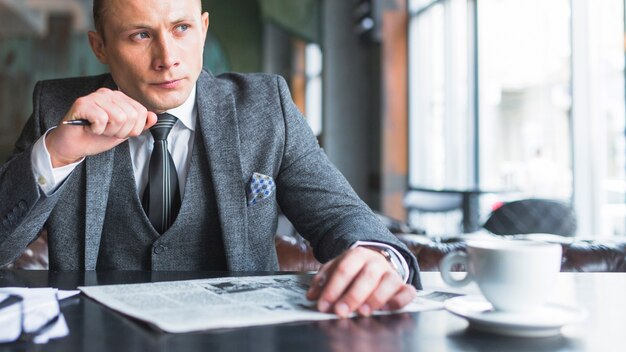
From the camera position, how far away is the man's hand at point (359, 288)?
2.85 ft

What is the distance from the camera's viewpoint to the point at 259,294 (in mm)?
973

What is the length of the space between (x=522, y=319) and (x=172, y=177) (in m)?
0.94

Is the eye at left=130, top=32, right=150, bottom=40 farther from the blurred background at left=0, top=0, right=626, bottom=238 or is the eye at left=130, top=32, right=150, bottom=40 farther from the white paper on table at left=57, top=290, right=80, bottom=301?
the blurred background at left=0, top=0, right=626, bottom=238

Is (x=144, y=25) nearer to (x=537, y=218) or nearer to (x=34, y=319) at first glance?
(x=34, y=319)

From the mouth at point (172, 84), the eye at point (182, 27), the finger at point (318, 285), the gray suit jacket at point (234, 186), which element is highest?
the eye at point (182, 27)

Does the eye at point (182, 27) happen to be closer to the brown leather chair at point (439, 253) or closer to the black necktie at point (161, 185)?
the black necktie at point (161, 185)

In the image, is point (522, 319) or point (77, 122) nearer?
point (522, 319)

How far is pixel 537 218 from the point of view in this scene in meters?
3.50

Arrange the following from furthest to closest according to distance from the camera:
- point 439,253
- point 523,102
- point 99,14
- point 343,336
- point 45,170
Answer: point 523,102, point 439,253, point 99,14, point 45,170, point 343,336

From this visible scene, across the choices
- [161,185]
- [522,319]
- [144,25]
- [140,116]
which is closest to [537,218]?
[161,185]

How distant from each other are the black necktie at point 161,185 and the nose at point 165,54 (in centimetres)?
14

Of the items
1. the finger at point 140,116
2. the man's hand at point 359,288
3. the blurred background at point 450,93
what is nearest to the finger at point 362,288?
the man's hand at point 359,288

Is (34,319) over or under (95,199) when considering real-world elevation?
under

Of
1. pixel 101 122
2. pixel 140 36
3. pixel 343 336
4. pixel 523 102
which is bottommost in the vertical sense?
pixel 343 336
